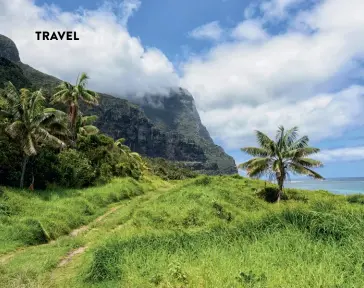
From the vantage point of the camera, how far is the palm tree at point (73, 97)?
38469 mm

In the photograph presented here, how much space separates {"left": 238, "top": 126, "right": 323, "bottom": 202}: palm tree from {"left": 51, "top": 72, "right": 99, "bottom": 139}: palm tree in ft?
62.3

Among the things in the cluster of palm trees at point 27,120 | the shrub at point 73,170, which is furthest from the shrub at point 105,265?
the shrub at point 73,170

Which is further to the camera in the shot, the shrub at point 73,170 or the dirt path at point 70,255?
the shrub at point 73,170

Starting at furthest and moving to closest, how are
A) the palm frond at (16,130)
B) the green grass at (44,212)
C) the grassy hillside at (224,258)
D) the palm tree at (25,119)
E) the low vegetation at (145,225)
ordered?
the palm tree at (25,119) → the palm frond at (16,130) → the green grass at (44,212) → the low vegetation at (145,225) → the grassy hillside at (224,258)

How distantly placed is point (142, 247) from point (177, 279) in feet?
10.5

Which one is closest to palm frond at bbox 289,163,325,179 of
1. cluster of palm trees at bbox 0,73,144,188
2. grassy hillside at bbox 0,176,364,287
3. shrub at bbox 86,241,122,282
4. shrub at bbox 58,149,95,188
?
shrub at bbox 58,149,95,188

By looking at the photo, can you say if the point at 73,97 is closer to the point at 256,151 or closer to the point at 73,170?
the point at 73,170

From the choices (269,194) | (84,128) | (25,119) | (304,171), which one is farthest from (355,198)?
(84,128)

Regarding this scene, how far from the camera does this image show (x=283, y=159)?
113 feet

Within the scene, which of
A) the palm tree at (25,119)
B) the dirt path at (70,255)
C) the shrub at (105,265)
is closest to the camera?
the shrub at (105,265)

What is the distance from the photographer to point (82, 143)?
137 ft

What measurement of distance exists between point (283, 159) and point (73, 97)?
22.7 meters

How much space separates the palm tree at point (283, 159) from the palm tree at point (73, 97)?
19.0 m

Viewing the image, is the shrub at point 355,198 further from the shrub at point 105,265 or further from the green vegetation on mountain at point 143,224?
the shrub at point 105,265
